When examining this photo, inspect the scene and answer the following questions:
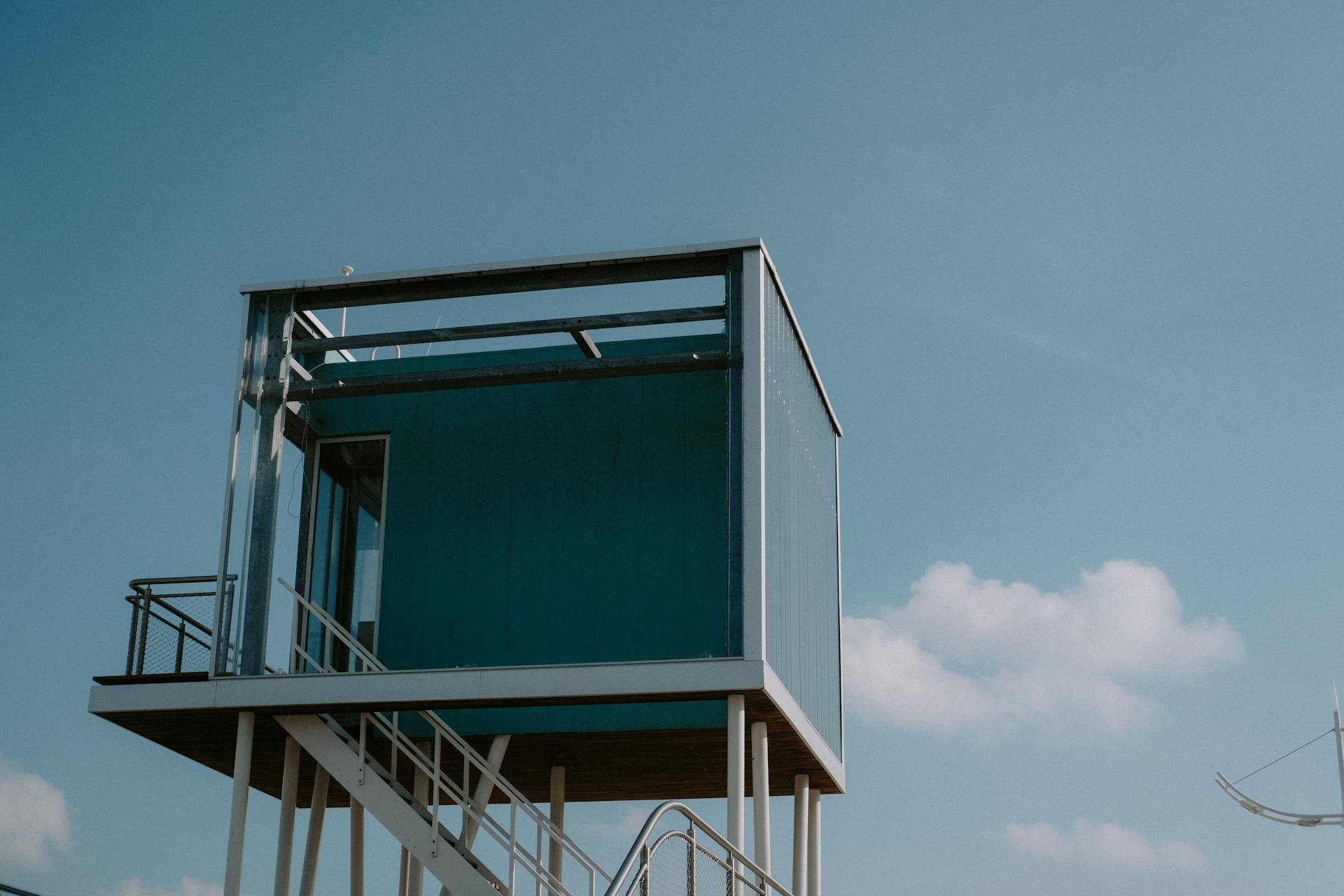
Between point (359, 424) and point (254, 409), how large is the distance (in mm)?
1700

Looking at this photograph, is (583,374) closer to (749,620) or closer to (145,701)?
(749,620)

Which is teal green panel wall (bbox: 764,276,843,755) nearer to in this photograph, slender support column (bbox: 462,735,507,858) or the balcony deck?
the balcony deck

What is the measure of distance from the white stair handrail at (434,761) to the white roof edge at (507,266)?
3.21m

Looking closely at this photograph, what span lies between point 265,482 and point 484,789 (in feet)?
13.0

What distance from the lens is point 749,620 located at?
17.1 m

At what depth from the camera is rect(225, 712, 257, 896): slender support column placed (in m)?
17.7

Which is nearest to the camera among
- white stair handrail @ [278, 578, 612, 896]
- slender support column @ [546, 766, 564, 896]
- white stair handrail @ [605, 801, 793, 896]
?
white stair handrail @ [605, 801, 793, 896]

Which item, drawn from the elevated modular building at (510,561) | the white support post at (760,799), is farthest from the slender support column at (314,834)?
the white support post at (760,799)

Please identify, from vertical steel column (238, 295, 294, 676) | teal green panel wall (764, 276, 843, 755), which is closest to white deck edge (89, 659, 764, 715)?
vertical steel column (238, 295, 294, 676)

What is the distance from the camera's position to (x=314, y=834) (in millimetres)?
20750

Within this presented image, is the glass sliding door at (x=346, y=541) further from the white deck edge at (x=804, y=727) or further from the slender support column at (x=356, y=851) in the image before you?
the white deck edge at (x=804, y=727)

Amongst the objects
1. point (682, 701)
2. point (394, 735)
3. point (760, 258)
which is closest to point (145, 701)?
point (394, 735)

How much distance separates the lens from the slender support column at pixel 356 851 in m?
22.3

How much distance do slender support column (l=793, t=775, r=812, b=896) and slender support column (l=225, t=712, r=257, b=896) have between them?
23.5 feet
